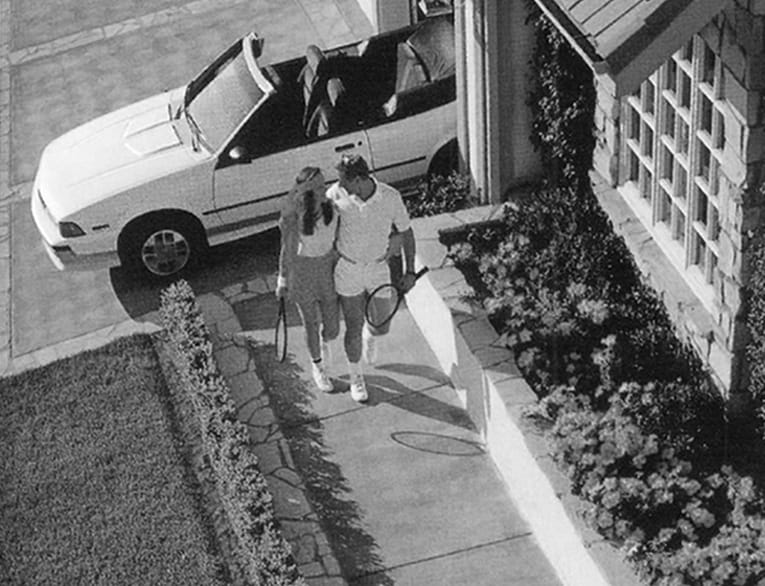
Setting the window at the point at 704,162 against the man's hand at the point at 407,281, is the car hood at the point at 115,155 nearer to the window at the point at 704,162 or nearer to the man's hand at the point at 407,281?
the man's hand at the point at 407,281

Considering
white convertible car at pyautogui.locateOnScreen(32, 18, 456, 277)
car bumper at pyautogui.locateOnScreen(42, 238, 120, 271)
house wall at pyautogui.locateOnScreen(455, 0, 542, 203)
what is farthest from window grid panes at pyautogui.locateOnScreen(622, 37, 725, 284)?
car bumper at pyautogui.locateOnScreen(42, 238, 120, 271)

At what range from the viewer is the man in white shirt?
10305 mm

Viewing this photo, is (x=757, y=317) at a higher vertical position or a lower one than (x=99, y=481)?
higher

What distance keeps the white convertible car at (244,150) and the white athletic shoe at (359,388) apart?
223 cm

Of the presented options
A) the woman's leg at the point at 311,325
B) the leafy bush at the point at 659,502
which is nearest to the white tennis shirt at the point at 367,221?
the woman's leg at the point at 311,325

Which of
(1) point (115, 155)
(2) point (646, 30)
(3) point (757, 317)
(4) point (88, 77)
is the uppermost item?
(2) point (646, 30)

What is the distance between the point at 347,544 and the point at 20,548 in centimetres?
230

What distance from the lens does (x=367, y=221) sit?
409 inches

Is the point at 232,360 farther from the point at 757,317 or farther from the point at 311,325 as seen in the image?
the point at 757,317

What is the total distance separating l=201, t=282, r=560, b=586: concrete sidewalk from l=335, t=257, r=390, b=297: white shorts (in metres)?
0.95

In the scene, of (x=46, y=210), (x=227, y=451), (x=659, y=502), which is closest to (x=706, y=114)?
(x=659, y=502)

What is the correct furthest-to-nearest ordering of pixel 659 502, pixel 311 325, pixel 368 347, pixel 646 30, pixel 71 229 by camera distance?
1. pixel 71 229
2. pixel 368 347
3. pixel 311 325
4. pixel 659 502
5. pixel 646 30

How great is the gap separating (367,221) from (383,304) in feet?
5.00

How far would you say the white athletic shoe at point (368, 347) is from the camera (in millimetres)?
11414
